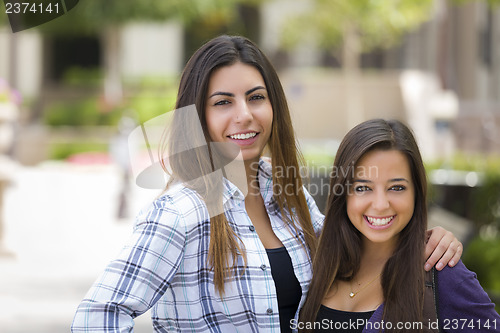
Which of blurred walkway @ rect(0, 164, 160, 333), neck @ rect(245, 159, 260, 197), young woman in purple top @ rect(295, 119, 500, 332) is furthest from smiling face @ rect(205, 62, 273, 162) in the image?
blurred walkway @ rect(0, 164, 160, 333)

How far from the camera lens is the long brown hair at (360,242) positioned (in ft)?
6.99

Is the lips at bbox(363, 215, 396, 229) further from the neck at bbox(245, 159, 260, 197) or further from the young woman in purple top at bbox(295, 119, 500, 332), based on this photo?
the neck at bbox(245, 159, 260, 197)

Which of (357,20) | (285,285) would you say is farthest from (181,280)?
(357,20)

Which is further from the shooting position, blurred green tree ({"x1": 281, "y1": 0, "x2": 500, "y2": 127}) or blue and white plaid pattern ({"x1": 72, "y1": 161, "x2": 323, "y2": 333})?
blurred green tree ({"x1": 281, "y1": 0, "x2": 500, "y2": 127})

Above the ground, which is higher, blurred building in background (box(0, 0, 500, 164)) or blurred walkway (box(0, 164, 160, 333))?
blurred building in background (box(0, 0, 500, 164))

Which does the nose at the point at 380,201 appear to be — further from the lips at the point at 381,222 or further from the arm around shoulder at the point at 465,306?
the arm around shoulder at the point at 465,306

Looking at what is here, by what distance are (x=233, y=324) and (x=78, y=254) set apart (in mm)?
6558

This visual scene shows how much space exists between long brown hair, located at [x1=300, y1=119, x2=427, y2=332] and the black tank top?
6cm

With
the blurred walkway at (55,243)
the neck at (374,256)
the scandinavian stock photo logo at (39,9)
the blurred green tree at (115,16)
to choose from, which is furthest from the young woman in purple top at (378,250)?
the blurred green tree at (115,16)

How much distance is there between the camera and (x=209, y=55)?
2326mm

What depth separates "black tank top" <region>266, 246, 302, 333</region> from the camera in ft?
7.58

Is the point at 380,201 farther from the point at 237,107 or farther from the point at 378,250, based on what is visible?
the point at 237,107

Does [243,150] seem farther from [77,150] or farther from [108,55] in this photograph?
[108,55]

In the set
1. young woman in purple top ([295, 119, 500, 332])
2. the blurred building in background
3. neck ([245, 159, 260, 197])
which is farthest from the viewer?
the blurred building in background
